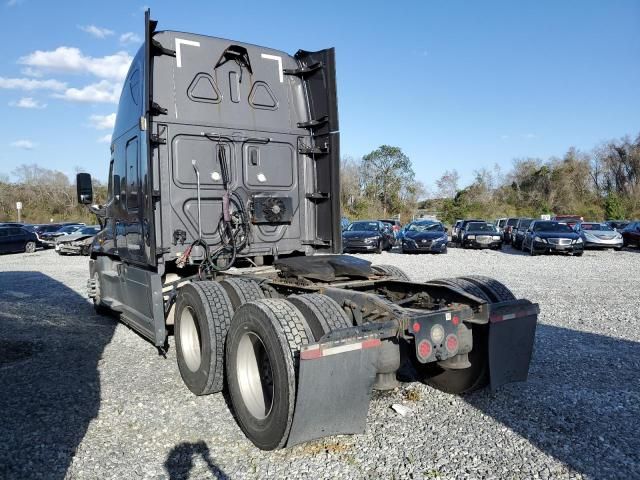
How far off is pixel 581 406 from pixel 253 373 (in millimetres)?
2791

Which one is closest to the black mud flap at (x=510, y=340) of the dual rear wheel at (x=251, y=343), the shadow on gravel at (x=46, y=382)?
the dual rear wheel at (x=251, y=343)

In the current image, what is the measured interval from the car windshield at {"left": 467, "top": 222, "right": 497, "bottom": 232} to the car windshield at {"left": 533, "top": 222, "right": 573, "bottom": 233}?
8.68 feet

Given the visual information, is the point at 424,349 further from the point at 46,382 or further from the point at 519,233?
the point at 519,233

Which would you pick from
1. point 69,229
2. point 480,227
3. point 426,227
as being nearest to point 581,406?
point 426,227

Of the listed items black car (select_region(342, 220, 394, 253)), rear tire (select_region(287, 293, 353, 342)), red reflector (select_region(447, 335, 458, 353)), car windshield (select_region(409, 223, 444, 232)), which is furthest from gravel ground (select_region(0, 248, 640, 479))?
car windshield (select_region(409, 223, 444, 232))

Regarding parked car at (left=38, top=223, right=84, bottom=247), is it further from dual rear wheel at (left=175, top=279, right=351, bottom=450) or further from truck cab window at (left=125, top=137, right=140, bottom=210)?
dual rear wheel at (left=175, top=279, right=351, bottom=450)

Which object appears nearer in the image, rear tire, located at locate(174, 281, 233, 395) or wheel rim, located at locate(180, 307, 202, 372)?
rear tire, located at locate(174, 281, 233, 395)

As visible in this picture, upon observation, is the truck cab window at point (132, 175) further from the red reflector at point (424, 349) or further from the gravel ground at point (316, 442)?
the red reflector at point (424, 349)

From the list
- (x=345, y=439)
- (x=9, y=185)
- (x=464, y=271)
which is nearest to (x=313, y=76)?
(x=345, y=439)

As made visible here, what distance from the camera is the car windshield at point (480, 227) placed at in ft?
79.4

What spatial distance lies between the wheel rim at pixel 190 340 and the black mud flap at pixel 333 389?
1.90m

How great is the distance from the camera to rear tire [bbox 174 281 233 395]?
4.48m

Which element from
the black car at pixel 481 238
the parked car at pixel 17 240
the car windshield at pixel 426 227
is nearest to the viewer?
the car windshield at pixel 426 227

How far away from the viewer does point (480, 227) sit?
24500mm
